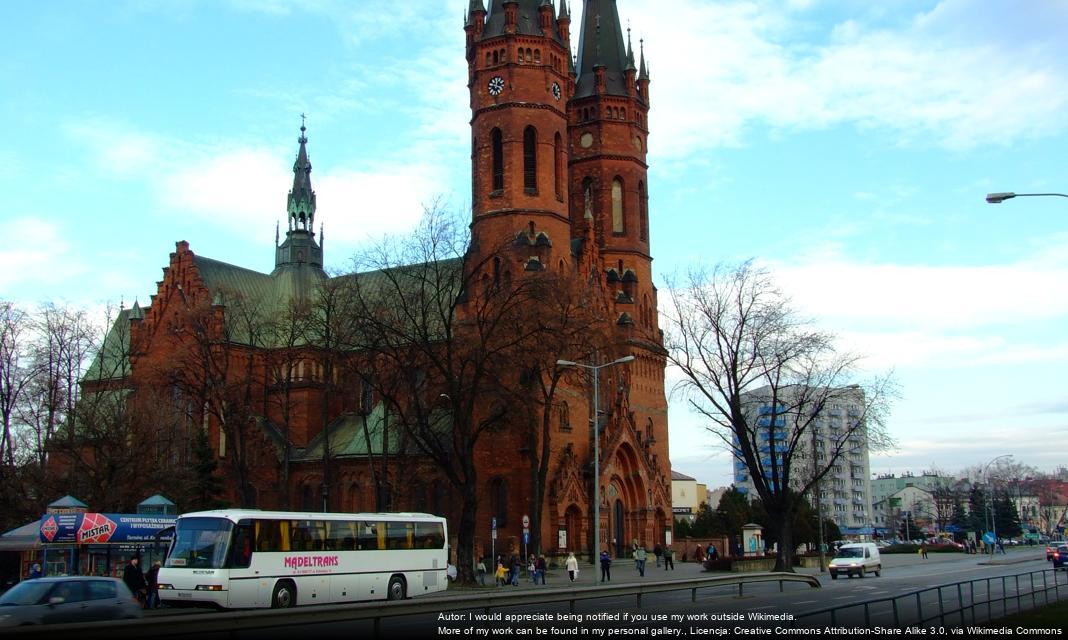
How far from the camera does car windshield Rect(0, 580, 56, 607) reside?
18000mm

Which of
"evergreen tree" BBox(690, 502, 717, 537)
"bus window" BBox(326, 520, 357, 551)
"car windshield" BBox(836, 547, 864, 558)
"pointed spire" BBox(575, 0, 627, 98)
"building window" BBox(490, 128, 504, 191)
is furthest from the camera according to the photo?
"evergreen tree" BBox(690, 502, 717, 537)

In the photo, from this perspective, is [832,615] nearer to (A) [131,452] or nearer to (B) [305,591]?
(B) [305,591]

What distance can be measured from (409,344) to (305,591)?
1749 centimetres

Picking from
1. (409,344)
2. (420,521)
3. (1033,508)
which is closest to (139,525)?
(420,521)

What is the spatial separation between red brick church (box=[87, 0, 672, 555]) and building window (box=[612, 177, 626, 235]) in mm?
95

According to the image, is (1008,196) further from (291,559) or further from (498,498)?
(498,498)

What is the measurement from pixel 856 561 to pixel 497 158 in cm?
2984

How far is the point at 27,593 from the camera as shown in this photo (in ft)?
59.8

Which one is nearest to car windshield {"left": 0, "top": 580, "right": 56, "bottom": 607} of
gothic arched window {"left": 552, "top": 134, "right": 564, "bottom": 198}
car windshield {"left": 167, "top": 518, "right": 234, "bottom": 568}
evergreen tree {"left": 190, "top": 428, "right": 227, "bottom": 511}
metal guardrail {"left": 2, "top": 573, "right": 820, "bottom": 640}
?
metal guardrail {"left": 2, "top": 573, "right": 820, "bottom": 640}

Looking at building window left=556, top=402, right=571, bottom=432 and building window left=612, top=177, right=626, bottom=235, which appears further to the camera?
building window left=612, top=177, right=626, bottom=235

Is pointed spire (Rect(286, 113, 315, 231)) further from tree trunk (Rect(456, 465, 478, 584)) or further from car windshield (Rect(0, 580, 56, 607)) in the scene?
car windshield (Rect(0, 580, 56, 607))

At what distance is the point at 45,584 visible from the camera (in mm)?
18500

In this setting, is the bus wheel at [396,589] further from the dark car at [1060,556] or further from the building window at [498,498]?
the dark car at [1060,556]

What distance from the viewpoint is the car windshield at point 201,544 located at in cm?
2572
